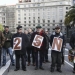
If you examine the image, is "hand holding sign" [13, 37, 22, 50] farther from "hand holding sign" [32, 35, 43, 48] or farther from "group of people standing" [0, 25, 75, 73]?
"hand holding sign" [32, 35, 43, 48]

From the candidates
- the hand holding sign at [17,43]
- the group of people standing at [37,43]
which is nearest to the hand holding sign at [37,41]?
the group of people standing at [37,43]

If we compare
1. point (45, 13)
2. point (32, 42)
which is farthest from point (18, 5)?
point (32, 42)

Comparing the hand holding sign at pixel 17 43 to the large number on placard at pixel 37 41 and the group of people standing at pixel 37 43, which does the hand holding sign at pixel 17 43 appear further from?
the large number on placard at pixel 37 41

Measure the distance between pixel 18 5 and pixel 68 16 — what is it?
110 metres

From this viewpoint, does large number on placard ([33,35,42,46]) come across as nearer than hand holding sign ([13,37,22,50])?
No

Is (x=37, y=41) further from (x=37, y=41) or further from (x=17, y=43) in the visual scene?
(x=17, y=43)

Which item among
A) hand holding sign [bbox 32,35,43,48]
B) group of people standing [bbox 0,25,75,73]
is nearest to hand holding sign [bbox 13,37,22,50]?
group of people standing [bbox 0,25,75,73]

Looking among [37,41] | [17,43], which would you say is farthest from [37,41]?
[17,43]

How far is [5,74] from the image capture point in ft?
28.5

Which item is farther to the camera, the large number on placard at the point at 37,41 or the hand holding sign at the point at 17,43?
the large number on placard at the point at 37,41

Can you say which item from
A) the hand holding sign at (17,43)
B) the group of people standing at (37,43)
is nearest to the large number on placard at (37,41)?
the group of people standing at (37,43)

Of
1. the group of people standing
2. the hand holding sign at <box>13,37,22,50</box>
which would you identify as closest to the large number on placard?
the group of people standing

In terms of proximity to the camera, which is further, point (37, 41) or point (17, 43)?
point (37, 41)

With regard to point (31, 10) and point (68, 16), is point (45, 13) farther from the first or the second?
point (68, 16)
